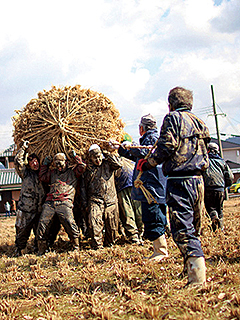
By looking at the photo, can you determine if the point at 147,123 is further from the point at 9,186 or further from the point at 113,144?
the point at 9,186

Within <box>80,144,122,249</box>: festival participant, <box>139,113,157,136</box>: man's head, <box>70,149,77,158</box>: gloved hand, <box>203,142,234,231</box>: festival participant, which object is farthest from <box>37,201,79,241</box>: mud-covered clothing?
<box>203,142,234,231</box>: festival participant

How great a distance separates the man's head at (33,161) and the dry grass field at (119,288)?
1713 millimetres

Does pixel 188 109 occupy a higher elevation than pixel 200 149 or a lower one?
higher

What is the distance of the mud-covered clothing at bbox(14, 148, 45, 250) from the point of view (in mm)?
6586

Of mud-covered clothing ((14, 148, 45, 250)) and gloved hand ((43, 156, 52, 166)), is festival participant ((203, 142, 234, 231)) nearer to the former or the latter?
gloved hand ((43, 156, 52, 166))

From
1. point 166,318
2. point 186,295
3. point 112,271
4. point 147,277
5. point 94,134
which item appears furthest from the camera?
point 94,134

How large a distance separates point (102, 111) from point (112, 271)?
3.02 m

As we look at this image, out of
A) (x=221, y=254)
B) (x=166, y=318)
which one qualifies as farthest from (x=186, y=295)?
(x=221, y=254)

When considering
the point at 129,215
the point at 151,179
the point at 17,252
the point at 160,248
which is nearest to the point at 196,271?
the point at 160,248

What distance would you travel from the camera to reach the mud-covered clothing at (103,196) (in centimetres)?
626

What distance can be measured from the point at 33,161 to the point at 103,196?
1.40 m

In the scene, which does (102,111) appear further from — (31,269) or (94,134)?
(31,269)

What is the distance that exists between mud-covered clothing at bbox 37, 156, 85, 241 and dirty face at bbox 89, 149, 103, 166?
0.22m

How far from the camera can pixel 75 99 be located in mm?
→ 6344
